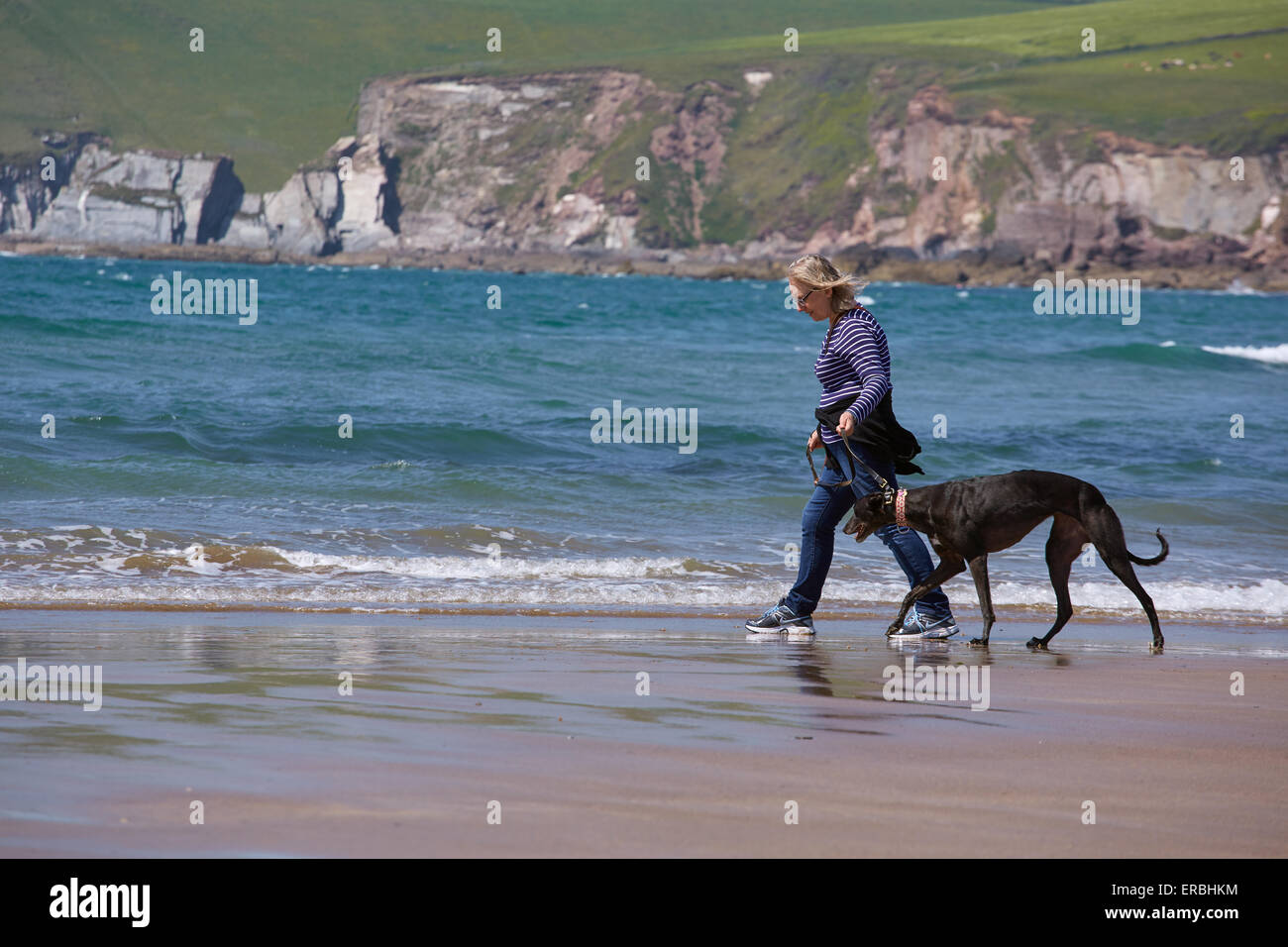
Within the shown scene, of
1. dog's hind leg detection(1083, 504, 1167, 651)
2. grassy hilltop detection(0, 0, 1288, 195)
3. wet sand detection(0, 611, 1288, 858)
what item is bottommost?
wet sand detection(0, 611, 1288, 858)

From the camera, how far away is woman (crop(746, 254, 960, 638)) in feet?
22.4

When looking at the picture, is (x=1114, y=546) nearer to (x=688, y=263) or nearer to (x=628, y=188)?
(x=688, y=263)

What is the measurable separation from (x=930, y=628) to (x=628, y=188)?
134773mm

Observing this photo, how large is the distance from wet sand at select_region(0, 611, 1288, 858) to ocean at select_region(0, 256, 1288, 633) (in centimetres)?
211

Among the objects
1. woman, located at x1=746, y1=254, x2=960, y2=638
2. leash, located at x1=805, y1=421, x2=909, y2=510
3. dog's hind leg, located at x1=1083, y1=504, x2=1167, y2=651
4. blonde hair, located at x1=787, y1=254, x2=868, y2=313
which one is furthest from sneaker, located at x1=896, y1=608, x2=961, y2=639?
blonde hair, located at x1=787, y1=254, x2=868, y2=313

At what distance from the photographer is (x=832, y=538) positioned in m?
7.28

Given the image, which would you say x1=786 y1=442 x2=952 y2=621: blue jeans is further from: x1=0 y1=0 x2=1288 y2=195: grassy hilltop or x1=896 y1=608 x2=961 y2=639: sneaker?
x1=0 y1=0 x2=1288 y2=195: grassy hilltop

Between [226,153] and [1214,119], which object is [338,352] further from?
[226,153]

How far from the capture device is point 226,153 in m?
171

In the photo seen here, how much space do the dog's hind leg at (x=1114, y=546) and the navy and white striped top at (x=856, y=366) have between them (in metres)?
1.31

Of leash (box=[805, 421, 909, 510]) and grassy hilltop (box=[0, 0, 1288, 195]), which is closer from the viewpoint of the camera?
leash (box=[805, 421, 909, 510])

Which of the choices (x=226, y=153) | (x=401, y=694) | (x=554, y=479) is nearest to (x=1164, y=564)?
(x=554, y=479)

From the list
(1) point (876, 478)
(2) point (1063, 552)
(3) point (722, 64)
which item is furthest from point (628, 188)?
(1) point (876, 478)
